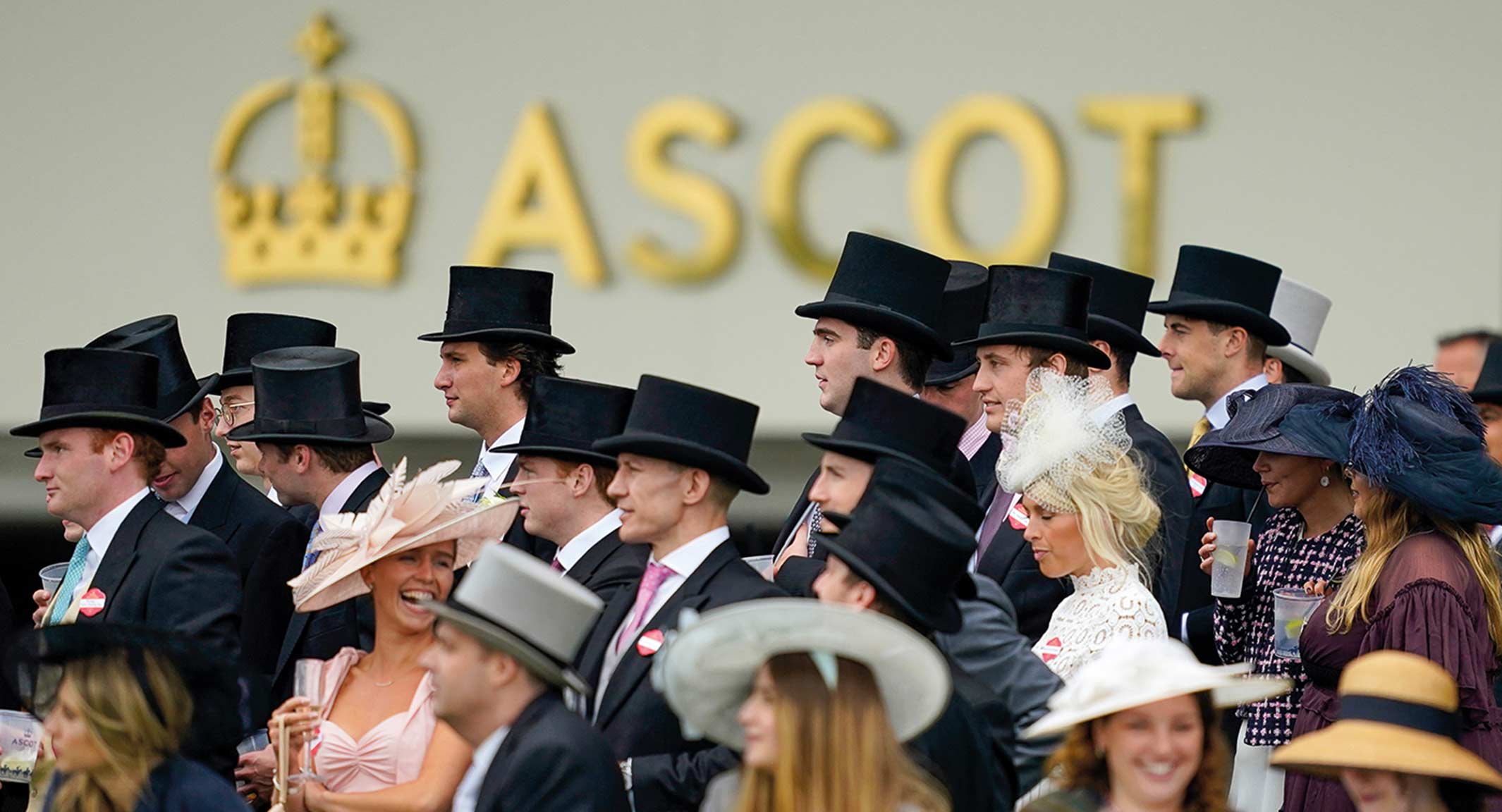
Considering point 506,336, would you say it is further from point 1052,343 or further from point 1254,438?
point 1254,438

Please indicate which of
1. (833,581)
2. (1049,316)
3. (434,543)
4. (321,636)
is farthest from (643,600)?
(1049,316)

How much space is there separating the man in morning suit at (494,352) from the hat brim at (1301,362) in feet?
6.96

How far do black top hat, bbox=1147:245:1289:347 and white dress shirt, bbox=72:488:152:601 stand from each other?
2.89 meters

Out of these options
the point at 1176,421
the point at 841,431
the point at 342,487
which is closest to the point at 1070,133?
the point at 1176,421

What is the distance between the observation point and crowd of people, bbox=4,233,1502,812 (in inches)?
152

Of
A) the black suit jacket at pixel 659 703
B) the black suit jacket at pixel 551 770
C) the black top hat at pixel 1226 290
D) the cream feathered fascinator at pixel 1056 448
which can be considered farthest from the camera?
the black top hat at pixel 1226 290

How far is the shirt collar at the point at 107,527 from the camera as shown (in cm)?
556

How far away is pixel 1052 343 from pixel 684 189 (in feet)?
12.1

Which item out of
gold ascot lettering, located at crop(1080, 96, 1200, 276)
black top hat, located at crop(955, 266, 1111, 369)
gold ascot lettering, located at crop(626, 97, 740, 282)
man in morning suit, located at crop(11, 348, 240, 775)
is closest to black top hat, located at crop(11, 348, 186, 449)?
man in morning suit, located at crop(11, 348, 240, 775)

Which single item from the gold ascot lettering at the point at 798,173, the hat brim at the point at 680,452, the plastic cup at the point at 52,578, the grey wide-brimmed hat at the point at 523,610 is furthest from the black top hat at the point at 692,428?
the gold ascot lettering at the point at 798,173

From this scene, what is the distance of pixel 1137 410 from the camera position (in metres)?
6.18

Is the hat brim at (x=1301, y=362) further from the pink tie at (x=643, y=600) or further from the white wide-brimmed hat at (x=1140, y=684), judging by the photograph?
the white wide-brimmed hat at (x=1140, y=684)

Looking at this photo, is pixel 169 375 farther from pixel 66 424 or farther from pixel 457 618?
pixel 457 618

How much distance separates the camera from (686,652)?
3.80 m
